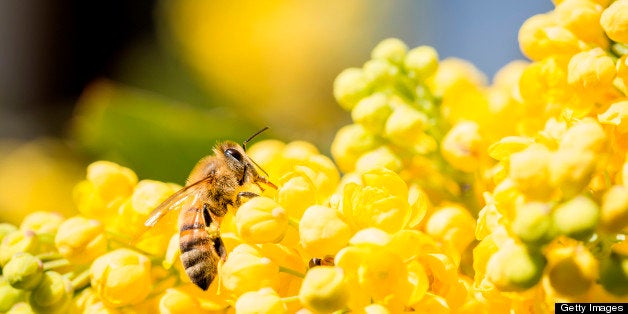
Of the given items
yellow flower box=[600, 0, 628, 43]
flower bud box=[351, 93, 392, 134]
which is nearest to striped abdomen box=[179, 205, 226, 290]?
flower bud box=[351, 93, 392, 134]

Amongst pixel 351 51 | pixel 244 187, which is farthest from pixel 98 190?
pixel 351 51

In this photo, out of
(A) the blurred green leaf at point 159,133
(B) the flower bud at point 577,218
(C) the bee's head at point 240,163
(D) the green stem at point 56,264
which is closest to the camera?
(B) the flower bud at point 577,218

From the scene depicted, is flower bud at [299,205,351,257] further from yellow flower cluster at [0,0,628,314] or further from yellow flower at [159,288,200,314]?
yellow flower at [159,288,200,314]

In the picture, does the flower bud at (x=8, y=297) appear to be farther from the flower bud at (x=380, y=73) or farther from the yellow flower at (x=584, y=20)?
the yellow flower at (x=584, y=20)

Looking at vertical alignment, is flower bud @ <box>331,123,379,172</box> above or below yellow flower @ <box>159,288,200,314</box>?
above

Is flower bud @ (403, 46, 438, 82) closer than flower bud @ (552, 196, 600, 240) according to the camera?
No

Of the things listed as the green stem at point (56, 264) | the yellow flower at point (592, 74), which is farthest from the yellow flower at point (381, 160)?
the green stem at point (56, 264)

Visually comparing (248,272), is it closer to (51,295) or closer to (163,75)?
(51,295)
